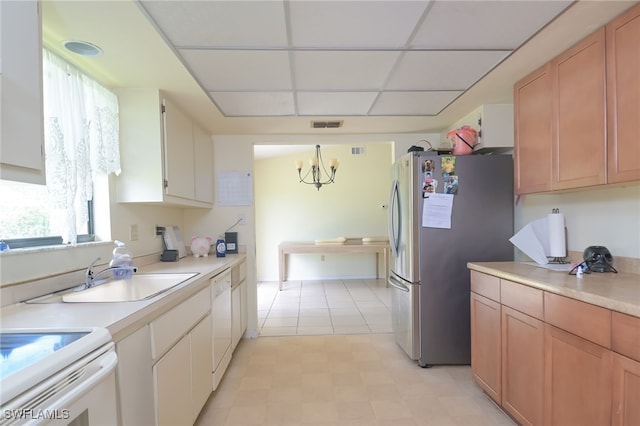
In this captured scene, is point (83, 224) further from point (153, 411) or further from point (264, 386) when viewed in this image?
point (264, 386)

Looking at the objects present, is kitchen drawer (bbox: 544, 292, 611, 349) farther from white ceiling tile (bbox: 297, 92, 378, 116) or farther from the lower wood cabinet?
white ceiling tile (bbox: 297, 92, 378, 116)

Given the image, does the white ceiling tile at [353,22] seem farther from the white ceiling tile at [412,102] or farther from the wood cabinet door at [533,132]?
the wood cabinet door at [533,132]

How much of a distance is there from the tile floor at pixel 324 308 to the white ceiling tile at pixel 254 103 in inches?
88.6

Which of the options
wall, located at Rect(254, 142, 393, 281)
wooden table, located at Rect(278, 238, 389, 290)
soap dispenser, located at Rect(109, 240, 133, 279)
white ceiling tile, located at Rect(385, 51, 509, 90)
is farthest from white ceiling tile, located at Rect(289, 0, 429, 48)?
wall, located at Rect(254, 142, 393, 281)

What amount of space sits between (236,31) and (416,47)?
37.1 inches

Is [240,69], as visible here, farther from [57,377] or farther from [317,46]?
[57,377]

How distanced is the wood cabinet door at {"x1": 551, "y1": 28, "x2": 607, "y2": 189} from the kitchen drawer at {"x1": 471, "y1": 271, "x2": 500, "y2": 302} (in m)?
0.68

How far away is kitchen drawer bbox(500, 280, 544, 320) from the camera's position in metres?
1.48

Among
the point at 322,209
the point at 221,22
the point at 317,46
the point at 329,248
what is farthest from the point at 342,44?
the point at 322,209

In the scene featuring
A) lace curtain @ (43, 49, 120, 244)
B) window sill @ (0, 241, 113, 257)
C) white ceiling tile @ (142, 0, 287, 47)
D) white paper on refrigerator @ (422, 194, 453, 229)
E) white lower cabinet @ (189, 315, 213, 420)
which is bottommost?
white lower cabinet @ (189, 315, 213, 420)

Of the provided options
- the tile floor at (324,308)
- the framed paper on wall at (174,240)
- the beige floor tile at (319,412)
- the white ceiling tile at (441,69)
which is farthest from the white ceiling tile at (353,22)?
the tile floor at (324,308)

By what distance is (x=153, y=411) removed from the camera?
1259 millimetres

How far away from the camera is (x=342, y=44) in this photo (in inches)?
60.9

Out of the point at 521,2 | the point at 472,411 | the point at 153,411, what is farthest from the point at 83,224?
the point at 472,411
